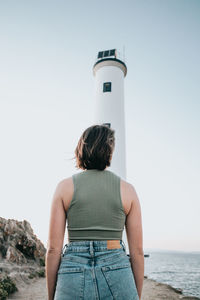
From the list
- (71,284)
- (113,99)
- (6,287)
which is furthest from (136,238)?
(113,99)

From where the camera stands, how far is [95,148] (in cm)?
187

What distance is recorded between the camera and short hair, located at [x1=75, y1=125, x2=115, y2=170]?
1852mm

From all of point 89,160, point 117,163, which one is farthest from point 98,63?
point 89,160

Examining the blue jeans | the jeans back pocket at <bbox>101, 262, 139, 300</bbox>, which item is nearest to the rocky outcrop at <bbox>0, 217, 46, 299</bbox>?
the blue jeans

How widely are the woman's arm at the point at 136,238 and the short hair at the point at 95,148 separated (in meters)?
0.32

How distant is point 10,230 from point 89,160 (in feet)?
43.3

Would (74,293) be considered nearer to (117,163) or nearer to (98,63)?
(117,163)

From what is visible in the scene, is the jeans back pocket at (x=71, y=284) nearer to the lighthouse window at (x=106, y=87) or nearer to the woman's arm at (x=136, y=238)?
the woman's arm at (x=136, y=238)

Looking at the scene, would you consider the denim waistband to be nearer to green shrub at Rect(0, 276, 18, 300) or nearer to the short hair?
the short hair

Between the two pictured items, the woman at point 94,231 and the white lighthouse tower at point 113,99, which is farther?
the white lighthouse tower at point 113,99

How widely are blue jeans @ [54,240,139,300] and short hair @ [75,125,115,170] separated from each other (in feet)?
2.07

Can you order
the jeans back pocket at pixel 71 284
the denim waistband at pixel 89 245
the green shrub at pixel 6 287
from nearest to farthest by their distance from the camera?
the jeans back pocket at pixel 71 284 → the denim waistband at pixel 89 245 → the green shrub at pixel 6 287

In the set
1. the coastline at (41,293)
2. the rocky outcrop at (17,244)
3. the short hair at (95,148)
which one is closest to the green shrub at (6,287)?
the coastline at (41,293)

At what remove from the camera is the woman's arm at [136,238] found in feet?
5.96
